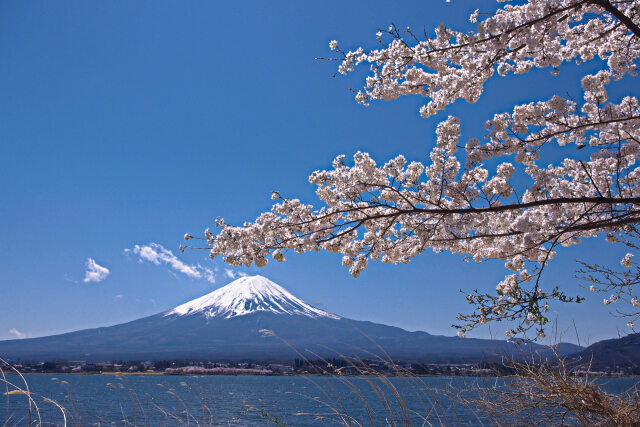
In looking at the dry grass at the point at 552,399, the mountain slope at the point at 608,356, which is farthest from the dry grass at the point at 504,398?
the mountain slope at the point at 608,356

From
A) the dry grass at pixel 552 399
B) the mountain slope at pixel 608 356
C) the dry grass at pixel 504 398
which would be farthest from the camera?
the mountain slope at pixel 608 356

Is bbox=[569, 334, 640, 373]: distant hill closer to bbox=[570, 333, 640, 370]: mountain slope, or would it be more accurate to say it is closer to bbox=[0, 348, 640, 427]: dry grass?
bbox=[570, 333, 640, 370]: mountain slope

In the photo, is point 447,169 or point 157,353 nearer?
point 447,169

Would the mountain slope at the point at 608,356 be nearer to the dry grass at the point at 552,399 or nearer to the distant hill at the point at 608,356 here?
the distant hill at the point at 608,356

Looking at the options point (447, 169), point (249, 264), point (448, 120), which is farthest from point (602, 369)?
point (249, 264)

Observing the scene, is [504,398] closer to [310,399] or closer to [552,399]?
[552,399]

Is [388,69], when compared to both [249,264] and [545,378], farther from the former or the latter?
[545,378]

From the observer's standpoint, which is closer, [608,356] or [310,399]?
[608,356]

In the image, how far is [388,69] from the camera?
16.6 ft

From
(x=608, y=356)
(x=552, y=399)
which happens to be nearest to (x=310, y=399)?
(x=608, y=356)

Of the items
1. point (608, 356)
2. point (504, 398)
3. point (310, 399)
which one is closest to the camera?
point (504, 398)

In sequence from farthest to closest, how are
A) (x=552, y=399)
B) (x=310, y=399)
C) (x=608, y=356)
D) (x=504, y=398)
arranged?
(x=310, y=399), (x=608, y=356), (x=504, y=398), (x=552, y=399)

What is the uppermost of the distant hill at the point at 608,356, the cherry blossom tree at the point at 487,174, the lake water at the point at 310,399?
the cherry blossom tree at the point at 487,174

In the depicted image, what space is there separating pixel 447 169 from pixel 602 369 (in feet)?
7.98
